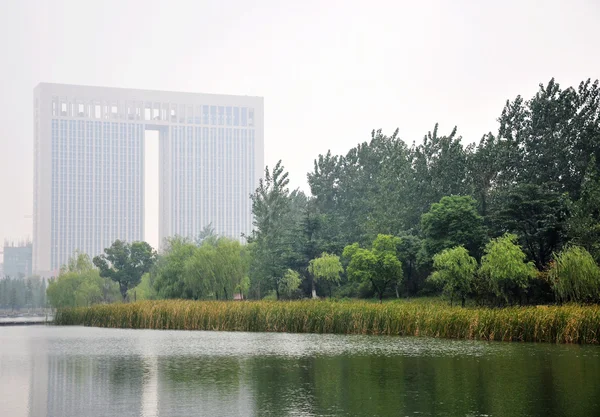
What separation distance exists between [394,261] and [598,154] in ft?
71.5

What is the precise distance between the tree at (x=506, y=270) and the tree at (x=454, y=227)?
697 centimetres

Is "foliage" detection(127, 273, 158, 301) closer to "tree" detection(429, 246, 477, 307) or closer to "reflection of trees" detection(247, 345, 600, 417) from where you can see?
"tree" detection(429, 246, 477, 307)

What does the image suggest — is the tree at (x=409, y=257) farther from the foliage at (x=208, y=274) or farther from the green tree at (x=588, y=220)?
the foliage at (x=208, y=274)

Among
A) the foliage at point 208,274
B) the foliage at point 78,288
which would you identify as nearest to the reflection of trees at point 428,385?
the foliage at point 208,274

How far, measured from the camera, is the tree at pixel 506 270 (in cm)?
5022

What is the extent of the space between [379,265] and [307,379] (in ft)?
132

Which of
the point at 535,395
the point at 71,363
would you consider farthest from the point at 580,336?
the point at 71,363

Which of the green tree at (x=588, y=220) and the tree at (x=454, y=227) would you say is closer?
the green tree at (x=588, y=220)

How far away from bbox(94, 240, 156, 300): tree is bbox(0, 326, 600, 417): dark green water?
64.2 m

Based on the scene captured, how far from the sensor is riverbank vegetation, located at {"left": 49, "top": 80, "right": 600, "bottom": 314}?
52.5 metres

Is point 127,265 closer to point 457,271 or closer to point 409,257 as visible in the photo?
point 409,257

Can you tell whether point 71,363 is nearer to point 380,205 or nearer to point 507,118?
point 380,205

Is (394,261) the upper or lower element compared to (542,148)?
lower

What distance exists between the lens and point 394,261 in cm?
6250
